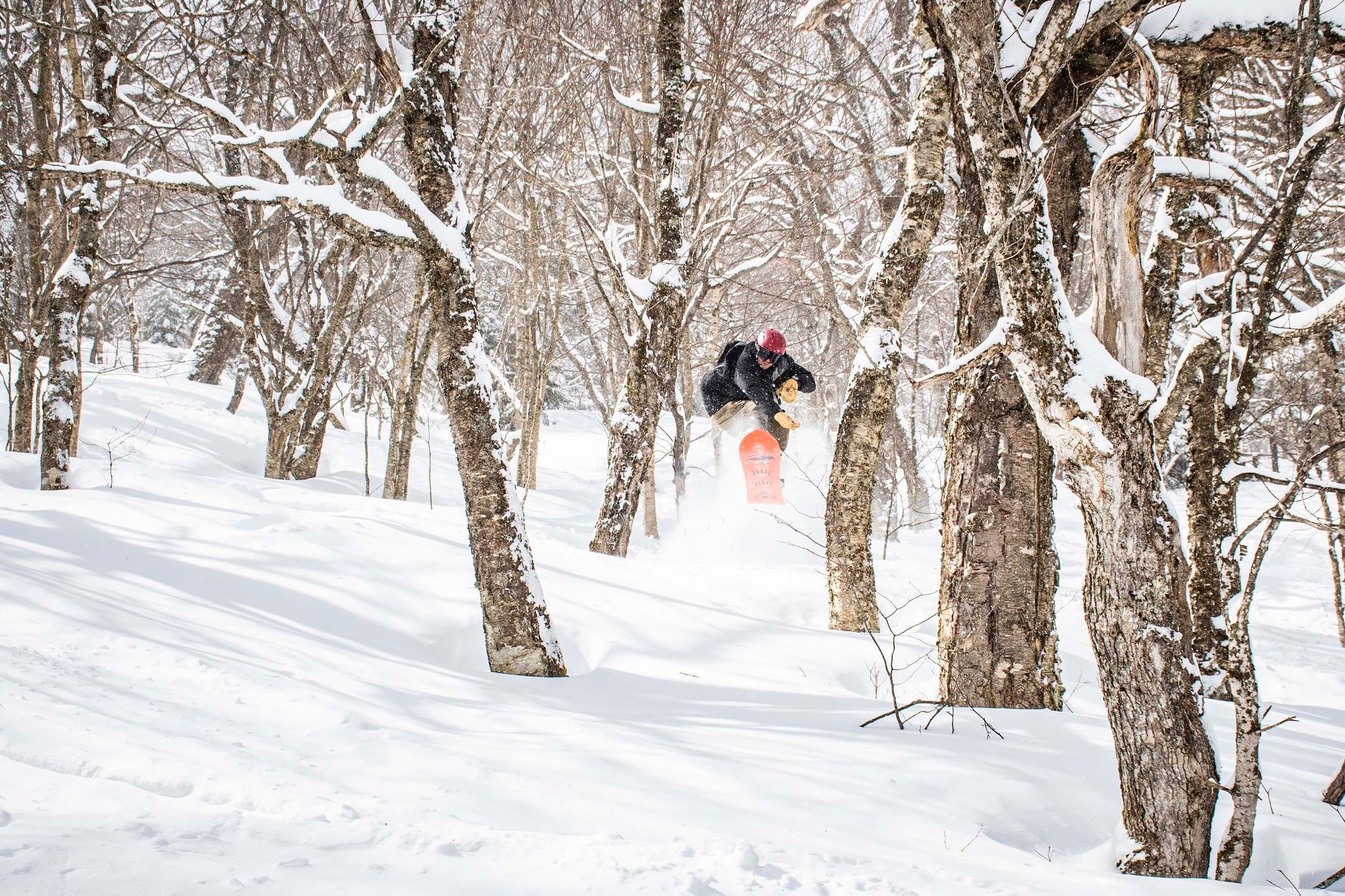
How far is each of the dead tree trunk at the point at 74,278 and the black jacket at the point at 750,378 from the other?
5.41m

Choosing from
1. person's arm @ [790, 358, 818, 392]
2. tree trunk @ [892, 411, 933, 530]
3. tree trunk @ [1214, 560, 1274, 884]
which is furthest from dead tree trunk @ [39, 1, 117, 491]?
tree trunk @ [892, 411, 933, 530]

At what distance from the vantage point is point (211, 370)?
16484 millimetres

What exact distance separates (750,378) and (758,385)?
4.5 inches

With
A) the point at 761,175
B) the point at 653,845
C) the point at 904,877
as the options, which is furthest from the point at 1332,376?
the point at 653,845

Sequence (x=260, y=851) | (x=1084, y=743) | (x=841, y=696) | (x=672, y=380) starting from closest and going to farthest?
(x=260, y=851), (x=1084, y=743), (x=841, y=696), (x=672, y=380)

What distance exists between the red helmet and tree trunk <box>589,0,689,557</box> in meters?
1.81

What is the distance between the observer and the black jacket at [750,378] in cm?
807

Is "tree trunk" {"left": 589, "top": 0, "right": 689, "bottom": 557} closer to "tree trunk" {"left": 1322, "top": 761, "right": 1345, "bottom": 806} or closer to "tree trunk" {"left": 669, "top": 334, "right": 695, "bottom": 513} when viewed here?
"tree trunk" {"left": 1322, "top": 761, "right": 1345, "bottom": 806}

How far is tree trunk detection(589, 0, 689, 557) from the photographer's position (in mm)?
5543

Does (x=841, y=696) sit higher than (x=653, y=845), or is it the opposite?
(x=653, y=845)

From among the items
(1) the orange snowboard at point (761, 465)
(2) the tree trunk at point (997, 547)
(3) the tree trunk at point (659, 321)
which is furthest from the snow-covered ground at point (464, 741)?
(1) the orange snowboard at point (761, 465)

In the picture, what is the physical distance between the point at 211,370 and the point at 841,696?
16.9m

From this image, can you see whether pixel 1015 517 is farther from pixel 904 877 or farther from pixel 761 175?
pixel 761 175

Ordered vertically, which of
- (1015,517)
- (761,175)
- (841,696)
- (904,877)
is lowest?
(841,696)
